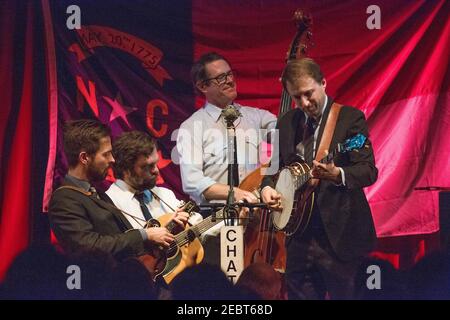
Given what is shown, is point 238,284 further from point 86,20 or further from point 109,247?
point 86,20

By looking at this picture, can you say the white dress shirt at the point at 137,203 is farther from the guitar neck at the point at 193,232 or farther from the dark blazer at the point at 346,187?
the dark blazer at the point at 346,187

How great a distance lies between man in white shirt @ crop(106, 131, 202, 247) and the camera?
280 inches

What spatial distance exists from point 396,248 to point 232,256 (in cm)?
100

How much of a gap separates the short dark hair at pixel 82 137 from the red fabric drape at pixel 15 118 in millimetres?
279

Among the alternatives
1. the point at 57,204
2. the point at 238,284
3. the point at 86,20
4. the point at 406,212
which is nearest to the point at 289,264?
the point at 238,284

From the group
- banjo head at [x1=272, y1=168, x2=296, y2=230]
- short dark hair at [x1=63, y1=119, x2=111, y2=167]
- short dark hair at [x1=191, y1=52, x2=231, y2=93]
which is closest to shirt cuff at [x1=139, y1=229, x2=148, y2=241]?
short dark hair at [x1=63, y1=119, x2=111, y2=167]

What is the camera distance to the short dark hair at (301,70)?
7.19m

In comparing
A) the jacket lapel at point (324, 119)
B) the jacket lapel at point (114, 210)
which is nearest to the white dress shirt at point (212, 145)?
the jacket lapel at point (324, 119)

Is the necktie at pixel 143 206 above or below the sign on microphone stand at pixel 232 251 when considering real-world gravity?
above

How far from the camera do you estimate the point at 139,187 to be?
23.6ft

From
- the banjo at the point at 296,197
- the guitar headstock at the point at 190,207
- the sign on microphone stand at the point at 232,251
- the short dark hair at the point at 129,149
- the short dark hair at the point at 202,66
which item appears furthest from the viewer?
the short dark hair at the point at 202,66

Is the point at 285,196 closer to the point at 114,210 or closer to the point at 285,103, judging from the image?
the point at 285,103

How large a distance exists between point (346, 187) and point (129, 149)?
1.28 meters

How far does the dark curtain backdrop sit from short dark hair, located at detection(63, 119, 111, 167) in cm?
6
